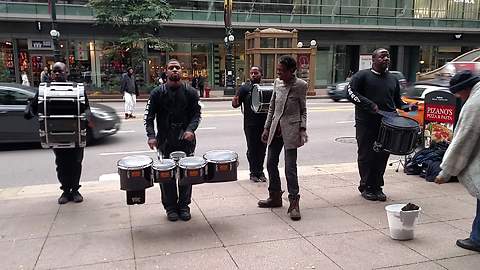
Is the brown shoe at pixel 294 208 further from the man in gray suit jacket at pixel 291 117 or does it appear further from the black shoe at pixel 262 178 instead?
the black shoe at pixel 262 178

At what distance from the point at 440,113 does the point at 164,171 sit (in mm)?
5207

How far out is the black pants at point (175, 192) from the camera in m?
5.00

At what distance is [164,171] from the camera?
434 cm

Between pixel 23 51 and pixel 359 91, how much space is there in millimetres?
27456

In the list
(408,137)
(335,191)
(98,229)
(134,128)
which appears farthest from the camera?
(134,128)

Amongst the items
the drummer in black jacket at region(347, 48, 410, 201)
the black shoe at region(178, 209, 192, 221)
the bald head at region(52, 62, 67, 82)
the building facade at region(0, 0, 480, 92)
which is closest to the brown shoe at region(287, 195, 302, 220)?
the black shoe at region(178, 209, 192, 221)

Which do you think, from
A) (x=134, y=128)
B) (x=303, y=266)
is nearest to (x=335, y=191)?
(x=303, y=266)

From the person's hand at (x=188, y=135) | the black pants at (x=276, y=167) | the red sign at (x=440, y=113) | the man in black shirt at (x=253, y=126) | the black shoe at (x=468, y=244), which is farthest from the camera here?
the red sign at (x=440, y=113)

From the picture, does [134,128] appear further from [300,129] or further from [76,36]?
[76,36]

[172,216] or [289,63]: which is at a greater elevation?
[289,63]

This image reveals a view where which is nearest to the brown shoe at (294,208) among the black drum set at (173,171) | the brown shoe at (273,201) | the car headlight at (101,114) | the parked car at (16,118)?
the brown shoe at (273,201)

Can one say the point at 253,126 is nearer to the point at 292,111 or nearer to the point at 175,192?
the point at 292,111

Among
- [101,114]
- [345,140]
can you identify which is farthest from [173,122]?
[345,140]

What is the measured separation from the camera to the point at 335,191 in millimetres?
6258
